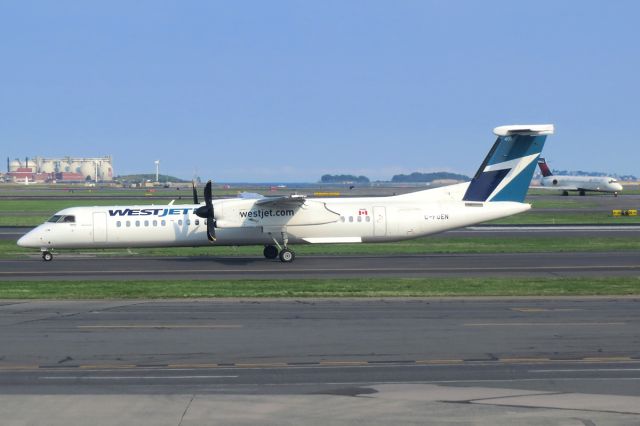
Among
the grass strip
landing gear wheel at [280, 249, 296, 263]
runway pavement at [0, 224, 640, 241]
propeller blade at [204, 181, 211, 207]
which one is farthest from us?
runway pavement at [0, 224, 640, 241]

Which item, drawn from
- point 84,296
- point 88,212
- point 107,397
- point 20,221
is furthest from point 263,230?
point 20,221

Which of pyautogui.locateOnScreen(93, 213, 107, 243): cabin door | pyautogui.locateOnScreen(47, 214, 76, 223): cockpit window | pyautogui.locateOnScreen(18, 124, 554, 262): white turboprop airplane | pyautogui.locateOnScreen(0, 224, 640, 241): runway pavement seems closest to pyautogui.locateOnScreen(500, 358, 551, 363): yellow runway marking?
pyautogui.locateOnScreen(18, 124, 554, 262): white turboprop airplane

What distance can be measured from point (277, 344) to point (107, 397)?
505 cm

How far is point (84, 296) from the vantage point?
85.3 feet

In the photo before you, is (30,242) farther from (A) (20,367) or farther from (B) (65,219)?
(A) (20,367)

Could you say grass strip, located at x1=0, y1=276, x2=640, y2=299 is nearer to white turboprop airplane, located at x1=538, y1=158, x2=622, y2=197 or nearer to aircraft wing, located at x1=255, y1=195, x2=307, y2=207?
aircraft wing, located at x1=255, y1=195, x2=307, y2=207

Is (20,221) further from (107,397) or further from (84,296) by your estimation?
(107,397)

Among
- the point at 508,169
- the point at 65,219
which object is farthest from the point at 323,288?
the point at 65,219

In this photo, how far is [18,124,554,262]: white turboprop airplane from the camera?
38.0 metres

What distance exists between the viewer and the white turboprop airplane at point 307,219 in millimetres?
38000

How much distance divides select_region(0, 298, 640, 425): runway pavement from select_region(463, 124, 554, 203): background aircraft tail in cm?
1557

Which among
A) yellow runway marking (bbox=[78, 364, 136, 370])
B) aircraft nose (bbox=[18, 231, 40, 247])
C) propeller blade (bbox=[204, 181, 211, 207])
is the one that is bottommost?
yellow runway marking (bbox=[78, 364, 136, 370])

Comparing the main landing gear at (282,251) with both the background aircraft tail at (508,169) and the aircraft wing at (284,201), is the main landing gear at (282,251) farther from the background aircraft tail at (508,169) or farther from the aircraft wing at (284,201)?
the background aircraft tail at (508,169)

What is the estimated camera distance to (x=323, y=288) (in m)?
27.2
